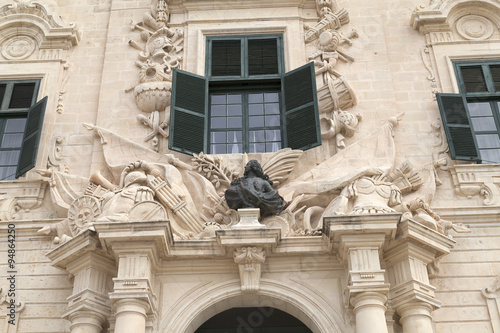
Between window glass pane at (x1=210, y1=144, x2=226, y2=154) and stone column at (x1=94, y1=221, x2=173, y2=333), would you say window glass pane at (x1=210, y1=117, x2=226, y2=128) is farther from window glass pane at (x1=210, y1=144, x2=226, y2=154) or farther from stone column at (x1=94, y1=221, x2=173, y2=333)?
stone column at (x1=94, y1=221, x2=173, y2=333)

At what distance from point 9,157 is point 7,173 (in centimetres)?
38

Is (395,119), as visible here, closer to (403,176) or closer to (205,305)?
(403,176)

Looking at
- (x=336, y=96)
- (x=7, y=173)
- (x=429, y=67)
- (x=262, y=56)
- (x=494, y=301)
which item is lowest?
(x=494, y=301)

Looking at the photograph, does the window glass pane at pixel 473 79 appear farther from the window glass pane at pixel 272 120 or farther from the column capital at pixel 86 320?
the column capital at pixel 86 320

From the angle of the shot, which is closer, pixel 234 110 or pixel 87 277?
pixel 87 277

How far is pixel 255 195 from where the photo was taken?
448 inches

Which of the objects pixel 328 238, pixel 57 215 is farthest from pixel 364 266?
pixel 57 215

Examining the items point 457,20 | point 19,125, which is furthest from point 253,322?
point 457,20

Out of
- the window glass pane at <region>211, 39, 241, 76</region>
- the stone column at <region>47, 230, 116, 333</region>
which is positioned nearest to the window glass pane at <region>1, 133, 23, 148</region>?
the stone column at <region>47, 230, 116, 333</region>

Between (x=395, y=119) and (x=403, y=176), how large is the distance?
134 cm

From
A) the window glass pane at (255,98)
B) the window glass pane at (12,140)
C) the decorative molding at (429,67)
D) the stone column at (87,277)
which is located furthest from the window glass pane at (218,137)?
the decorative molding at (429,67)

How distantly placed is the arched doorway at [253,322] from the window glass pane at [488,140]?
15.9 feet

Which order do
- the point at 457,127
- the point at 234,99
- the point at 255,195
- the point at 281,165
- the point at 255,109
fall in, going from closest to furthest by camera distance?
the point at 255,195
the point at 281,165
the point at 457,127
the point at 255,109
the point at 234,99

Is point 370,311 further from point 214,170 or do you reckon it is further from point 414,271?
point 214,170
